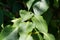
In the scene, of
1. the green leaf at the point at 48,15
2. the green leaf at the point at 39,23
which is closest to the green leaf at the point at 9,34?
the green leaf at the point at 39,23

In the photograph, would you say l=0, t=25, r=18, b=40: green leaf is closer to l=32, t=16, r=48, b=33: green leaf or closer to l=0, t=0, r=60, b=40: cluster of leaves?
l=0, t=0, r=60, b=40: cluster of leaves

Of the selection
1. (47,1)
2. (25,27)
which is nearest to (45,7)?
(47,1)

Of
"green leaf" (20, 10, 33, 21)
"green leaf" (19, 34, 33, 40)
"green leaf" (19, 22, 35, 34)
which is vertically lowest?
"green leaf" (19, 34, 33, 40)

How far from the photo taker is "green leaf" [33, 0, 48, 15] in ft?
4.55

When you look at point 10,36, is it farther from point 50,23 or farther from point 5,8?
point 50,23

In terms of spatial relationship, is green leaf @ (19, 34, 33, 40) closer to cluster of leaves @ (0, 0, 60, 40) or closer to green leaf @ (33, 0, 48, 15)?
cluster of leaves @ (0, 0, 60, 40)

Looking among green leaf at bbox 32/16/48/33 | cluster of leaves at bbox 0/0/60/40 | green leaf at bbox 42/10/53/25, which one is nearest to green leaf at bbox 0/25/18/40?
cluster of leaves at bbox 0/0/60/40

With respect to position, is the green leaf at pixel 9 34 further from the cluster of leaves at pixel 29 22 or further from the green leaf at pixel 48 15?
the green leaf at pixel 48 15

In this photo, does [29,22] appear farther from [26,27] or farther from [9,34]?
[9,34]

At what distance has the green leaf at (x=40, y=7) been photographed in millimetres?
1388

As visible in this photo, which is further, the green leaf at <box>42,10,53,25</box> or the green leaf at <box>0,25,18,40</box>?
the green leaf at <box>42,10,53,25</box>

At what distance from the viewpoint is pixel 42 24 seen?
136cm

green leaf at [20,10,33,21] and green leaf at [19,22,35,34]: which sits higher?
green leaf at [20,10,33,21]

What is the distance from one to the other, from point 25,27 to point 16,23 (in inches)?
3.6
